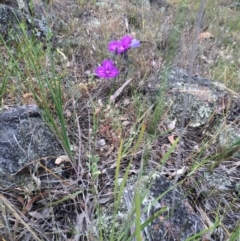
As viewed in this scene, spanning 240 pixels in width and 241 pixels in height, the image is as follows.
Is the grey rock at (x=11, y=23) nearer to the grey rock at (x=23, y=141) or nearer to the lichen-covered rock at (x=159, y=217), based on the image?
the grey rock at (x=23, y=141)

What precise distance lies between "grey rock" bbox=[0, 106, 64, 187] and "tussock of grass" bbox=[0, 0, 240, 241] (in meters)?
0.04

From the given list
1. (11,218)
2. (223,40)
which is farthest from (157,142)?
(223,40)

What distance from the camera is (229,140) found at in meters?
1.17

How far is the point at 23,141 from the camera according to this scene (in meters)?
1.00

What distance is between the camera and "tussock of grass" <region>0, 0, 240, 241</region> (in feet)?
Result: 2.85

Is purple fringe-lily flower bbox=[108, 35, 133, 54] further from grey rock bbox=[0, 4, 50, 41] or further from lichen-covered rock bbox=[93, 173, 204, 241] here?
lichen-covered rock bbox=[93, 173, 204, 241]

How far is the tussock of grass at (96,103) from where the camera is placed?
869mm

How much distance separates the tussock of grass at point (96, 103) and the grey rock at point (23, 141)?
0.04m

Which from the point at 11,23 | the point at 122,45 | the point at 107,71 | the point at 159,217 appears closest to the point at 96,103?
the point at 107,71

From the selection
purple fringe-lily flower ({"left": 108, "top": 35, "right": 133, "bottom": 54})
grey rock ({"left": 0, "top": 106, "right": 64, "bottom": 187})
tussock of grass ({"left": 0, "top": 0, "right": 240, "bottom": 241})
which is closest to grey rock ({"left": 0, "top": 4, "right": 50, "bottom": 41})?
tussock of grass ({"left": 0, "top": 0, "right": 240, "bottom": 241})

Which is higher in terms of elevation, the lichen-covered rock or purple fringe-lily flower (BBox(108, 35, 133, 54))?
purple fringe-lily flower (BBox(108, 35, 133, 54))

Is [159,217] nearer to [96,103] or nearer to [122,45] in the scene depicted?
[96,103]

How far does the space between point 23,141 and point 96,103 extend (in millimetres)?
404

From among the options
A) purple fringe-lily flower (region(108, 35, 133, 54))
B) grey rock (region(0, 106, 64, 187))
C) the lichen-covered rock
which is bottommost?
the lichen-covered rock
